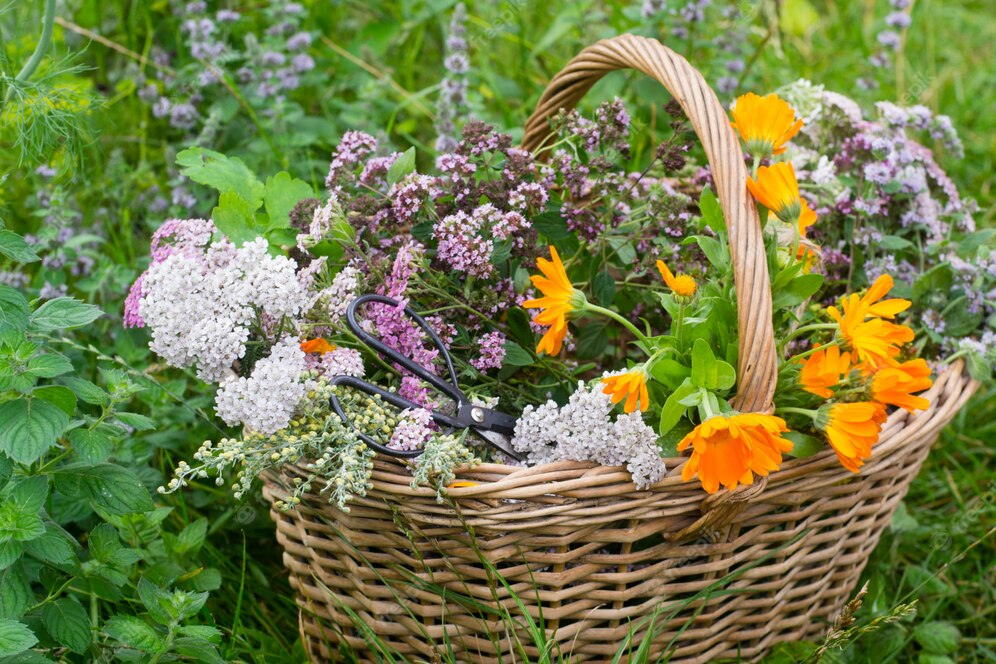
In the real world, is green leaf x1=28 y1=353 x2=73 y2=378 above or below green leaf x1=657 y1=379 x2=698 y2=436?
below

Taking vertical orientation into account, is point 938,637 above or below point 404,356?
below

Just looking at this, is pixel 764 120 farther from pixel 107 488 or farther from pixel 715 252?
pixel 107 488

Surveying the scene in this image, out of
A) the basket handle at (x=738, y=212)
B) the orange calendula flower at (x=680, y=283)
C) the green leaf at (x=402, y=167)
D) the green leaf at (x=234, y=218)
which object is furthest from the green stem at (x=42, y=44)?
the orange calendula flower at (x=680, y=283)

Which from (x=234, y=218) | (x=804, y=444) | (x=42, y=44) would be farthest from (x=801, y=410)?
(x=42, y=44)

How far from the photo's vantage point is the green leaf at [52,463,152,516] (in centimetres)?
135


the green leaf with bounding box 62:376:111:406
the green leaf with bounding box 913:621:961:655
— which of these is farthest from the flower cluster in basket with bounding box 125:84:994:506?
the green leaf with bounding box 913:621:961:655

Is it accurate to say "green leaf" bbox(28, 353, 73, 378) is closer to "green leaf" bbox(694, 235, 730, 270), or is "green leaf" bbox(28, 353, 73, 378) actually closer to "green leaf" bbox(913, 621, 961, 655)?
"green leaf" bbox(694, 235, 730, 270)

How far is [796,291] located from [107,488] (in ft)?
3.37

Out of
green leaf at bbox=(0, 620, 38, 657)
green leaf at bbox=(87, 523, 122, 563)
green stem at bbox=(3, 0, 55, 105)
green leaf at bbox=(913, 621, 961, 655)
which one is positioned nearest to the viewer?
green leaf at bbox=(0, 620, 38, 657)

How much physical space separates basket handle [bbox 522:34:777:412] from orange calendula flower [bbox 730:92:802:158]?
3 centimetres

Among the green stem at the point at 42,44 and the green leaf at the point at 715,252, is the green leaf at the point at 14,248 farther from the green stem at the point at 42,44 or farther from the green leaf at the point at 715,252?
the green leaf at the point at 715,252

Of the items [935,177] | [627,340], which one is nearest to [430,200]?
[627,340]

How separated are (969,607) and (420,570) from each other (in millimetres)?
1168

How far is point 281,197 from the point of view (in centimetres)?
162
